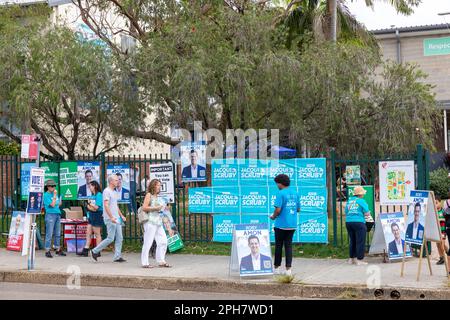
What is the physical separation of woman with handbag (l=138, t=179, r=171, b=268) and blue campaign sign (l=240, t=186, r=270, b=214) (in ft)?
7.02

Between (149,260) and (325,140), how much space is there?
17.8 ft

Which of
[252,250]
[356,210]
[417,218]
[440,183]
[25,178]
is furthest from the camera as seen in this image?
[440,183]

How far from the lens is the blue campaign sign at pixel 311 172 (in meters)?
13.7

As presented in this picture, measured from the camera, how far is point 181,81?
13938 millimetres

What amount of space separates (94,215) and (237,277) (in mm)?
4129

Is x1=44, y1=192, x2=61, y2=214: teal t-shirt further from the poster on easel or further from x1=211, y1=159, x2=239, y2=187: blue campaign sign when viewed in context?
the poster on easel

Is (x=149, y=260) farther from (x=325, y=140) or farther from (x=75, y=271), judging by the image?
(x=325, y=140)

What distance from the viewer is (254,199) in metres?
14.2

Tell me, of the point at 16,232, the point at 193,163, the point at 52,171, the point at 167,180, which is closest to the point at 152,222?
the point at 167,180

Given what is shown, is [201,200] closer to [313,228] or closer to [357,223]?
[313,228]

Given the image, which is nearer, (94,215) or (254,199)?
(94,215)

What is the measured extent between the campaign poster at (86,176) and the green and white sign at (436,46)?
78.5ft

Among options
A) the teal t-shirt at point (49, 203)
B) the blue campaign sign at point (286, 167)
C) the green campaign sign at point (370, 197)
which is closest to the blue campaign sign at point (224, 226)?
the blue campaign sign at point (286, 167)

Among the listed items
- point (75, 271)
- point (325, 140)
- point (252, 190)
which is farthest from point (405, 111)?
point (75, 271)
